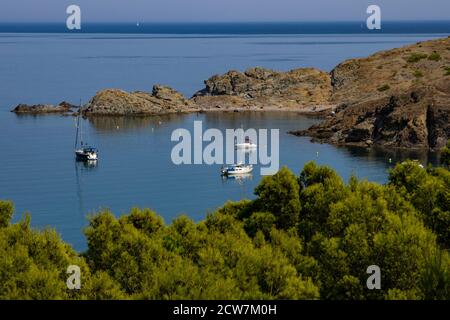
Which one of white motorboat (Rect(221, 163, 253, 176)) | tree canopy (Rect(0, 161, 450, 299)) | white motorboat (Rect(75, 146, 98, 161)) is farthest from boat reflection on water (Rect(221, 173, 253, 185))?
tree canopy (Rect(0, 161, 450, 299))

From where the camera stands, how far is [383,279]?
3162cm

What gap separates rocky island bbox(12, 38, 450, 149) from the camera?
379ft

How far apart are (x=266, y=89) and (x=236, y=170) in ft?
236

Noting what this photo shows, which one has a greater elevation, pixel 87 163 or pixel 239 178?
pixel 87 163

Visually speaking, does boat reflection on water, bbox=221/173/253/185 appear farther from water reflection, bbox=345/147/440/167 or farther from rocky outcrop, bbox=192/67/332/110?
rocky outcrop, bbox=192/67/332/110

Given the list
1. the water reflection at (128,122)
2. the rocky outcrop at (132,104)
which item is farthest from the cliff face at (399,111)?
the rocky outcrop at (132,104)

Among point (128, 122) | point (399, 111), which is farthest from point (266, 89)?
point (399, 111)

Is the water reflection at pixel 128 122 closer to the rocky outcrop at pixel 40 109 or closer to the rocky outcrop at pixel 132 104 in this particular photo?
the rocky outcrop at pixel 132 104

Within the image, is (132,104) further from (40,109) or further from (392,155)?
(392,155)

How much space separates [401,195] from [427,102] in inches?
2916

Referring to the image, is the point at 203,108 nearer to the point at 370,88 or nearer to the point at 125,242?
the point at 370,88

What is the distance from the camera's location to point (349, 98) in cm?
15738
